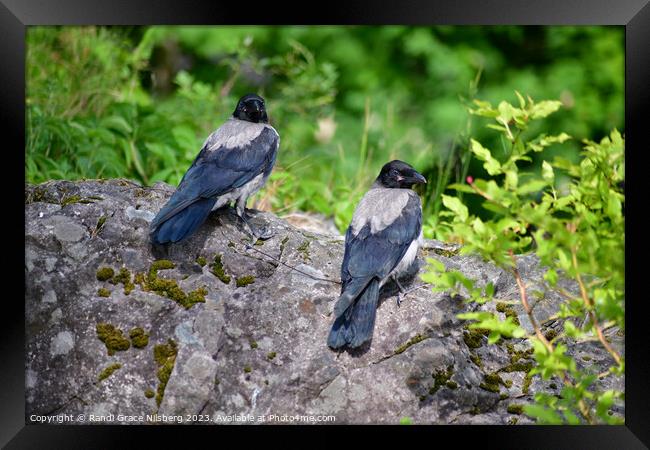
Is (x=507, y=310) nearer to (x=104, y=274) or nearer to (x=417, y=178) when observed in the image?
(x=417, y=178)

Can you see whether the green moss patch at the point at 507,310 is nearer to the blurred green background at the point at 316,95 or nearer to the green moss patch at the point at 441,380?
the green moss patch at the point at 441,380

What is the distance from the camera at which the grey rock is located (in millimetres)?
3422

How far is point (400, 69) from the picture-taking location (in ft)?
30.7

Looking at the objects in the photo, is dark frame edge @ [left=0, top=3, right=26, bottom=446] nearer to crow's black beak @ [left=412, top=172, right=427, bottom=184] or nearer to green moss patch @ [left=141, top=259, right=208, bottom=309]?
green moss patch @ [left=141, top=259, right=208, bottom=309]

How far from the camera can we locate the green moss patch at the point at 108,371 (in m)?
3.46

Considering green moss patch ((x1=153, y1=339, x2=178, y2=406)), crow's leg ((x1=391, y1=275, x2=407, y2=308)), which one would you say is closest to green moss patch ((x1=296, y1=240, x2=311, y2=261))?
crow's leg ((x1=391, y1=275, x2=407, y2=308))

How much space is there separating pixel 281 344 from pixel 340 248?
84 centimetres

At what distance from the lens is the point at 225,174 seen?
4359 mm

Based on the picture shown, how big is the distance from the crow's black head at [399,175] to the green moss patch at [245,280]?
47.9 inches

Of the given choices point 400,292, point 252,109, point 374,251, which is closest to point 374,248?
point 374,251

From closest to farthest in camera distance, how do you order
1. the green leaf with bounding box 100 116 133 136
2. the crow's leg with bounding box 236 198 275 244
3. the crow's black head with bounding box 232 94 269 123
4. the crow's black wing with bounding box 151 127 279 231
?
the crow's black wing with bounding box 151 127 279 231 < the crow's leg with bounding box 236 198 275 244 < the crow's black head with bounding box 232 94 269 123 < the green leaf with bounding box 100 116 133 136

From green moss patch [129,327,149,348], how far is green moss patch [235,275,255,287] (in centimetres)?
53

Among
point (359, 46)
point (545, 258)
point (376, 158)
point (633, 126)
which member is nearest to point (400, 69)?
point (359, 46)

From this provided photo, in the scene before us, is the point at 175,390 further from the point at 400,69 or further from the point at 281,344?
the point at 400,69
